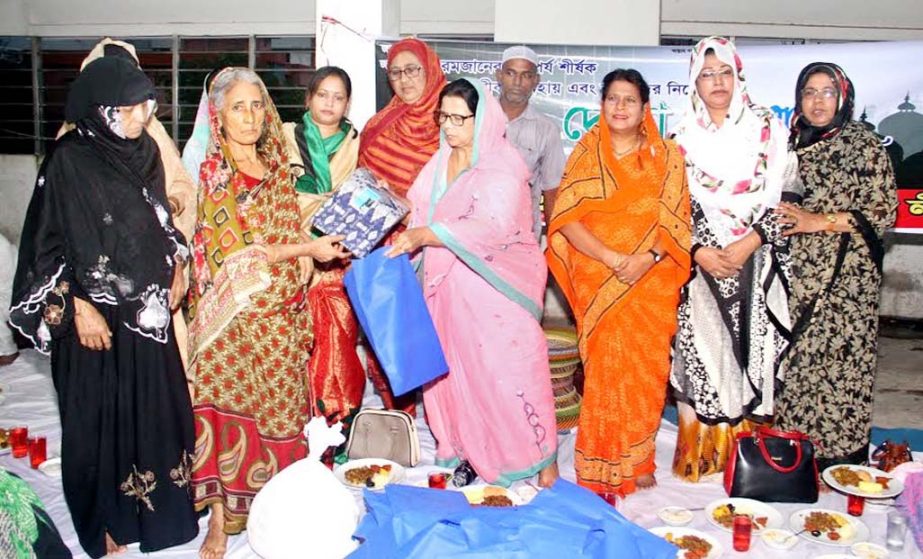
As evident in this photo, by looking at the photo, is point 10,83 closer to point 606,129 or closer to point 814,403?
point 606,129

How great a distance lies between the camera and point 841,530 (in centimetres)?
344

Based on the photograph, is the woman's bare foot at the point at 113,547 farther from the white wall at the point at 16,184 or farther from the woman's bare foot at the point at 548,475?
the white wall at the point at 16,184

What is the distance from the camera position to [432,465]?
4227 millimetres

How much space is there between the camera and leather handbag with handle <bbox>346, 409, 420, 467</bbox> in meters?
4.14

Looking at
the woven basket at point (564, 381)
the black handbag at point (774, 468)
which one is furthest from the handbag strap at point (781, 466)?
the woven basket at point (564, 381)

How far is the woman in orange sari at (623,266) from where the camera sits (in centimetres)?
368

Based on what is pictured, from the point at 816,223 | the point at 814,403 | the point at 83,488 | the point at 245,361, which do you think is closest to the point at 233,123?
the point at 245,361

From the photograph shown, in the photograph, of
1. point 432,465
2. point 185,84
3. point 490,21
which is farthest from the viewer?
point 185,84

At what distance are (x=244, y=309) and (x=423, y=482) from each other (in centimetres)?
135

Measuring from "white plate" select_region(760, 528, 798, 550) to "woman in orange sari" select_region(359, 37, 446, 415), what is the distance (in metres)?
2.12

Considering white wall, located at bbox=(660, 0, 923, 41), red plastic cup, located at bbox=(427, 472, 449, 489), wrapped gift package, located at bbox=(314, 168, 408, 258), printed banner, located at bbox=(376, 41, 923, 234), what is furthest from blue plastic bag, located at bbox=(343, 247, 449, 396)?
white wall, located at bbox=(660, 0, 923, 41)

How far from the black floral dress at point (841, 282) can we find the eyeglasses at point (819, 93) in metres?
0.16

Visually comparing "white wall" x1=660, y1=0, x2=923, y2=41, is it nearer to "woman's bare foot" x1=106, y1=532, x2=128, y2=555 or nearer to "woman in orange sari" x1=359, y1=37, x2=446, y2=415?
"woman in orange sari" x1=359, y1=37, x2=446, y2=415

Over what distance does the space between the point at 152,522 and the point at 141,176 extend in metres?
1.26
